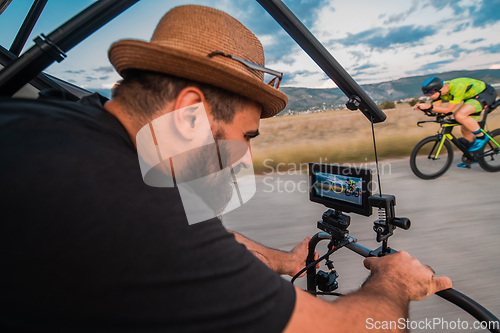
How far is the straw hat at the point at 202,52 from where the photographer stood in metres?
0.72

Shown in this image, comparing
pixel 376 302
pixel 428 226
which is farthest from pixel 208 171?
pixel 428 226

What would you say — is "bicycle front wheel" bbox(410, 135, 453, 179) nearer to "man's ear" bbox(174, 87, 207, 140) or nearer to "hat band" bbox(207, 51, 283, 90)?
"hat band" bbox(207, 51, 283, 90)

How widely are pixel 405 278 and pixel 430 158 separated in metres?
4.16

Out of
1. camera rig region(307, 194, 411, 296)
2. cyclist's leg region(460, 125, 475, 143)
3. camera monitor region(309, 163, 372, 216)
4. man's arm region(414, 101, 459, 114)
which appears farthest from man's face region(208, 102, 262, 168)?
cyclist's leg region(460, 125, 475, 143)

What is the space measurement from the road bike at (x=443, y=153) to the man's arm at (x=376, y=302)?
3.72 metres

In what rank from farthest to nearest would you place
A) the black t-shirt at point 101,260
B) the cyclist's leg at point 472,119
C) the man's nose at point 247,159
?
the cyclist's leg at point 472,119 < the man's nose at point 247,159 < the black t-shirt at point 101,260

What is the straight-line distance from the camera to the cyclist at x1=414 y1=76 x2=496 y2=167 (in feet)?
13.5

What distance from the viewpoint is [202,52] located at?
80cm

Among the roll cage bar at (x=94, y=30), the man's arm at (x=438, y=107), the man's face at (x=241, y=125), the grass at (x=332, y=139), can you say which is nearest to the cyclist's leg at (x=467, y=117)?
the man's arm at (x=438, y=107)

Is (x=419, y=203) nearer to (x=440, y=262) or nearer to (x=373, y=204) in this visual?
(x=440, y=262)

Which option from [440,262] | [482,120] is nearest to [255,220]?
[440,262]

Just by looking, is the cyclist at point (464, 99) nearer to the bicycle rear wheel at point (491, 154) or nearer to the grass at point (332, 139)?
the bicycle rear wheel at point (491, 154)

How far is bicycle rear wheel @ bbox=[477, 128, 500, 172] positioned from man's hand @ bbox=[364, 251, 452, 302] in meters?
4.32

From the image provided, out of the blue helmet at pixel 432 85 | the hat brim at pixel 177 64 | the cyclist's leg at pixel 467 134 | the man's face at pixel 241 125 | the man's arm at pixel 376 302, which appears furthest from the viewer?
the cyclist's leg at pixel 467 134
